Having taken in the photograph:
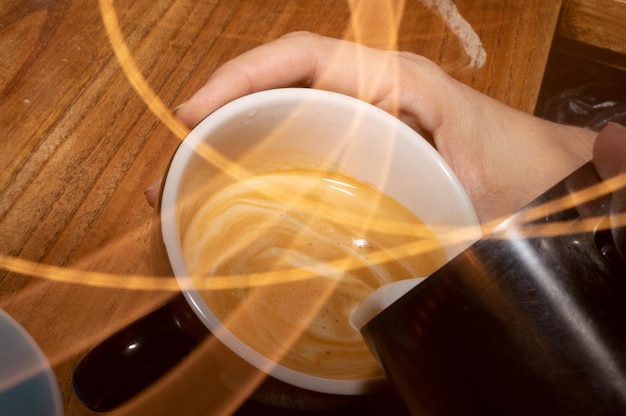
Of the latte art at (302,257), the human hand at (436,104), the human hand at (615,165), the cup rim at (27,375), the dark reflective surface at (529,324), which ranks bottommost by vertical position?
the cup rim at (27,375)

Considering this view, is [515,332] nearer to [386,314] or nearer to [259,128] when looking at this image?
[386,314]

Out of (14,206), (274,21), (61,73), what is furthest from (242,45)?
(14,206)

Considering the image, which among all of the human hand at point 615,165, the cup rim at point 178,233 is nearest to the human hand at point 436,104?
the cup rim at point 178,233

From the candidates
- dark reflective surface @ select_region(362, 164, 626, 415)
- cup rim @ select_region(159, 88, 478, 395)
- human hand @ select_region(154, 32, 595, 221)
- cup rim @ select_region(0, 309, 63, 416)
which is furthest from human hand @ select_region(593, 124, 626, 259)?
cup rim @ select_region(0, 309, 63, 416)

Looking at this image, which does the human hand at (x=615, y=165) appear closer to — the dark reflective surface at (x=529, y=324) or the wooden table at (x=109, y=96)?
the dark reflective surface at (x=529, y=324)

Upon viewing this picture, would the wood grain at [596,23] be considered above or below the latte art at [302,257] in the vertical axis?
above

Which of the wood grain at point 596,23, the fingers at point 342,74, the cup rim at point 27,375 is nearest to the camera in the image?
the cup rim at point 27,375
